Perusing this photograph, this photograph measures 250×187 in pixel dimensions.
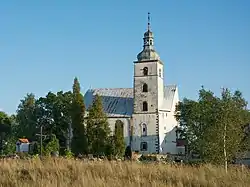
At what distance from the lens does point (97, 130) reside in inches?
2154

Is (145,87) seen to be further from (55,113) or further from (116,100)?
(55,113)

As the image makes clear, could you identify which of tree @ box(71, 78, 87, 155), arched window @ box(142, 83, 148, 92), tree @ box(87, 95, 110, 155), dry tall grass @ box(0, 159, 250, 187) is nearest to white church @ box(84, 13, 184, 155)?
arched window @ box(142, 83, 148, 92)

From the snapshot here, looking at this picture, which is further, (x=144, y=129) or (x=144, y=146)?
(x=144, y=129)

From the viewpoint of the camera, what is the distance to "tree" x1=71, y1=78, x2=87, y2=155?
56.1m

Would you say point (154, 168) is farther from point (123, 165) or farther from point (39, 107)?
point (39, 107)

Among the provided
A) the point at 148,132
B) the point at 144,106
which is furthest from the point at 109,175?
the point at 144,106

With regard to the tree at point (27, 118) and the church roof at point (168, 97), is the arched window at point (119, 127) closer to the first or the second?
the church roof at point (168, 97)

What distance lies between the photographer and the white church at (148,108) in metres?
63.6

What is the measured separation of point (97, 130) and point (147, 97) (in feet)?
41.5

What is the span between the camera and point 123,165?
1320 centimetres

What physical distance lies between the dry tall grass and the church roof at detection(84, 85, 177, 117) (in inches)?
2050

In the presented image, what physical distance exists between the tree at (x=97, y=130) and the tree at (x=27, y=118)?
20.5 m

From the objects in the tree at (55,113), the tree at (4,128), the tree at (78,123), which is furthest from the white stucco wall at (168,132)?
the tree at (4,128)

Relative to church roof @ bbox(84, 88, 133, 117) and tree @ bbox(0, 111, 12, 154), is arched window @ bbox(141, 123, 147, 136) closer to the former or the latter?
church roof @ bbox(84, 88, 133, 117)
